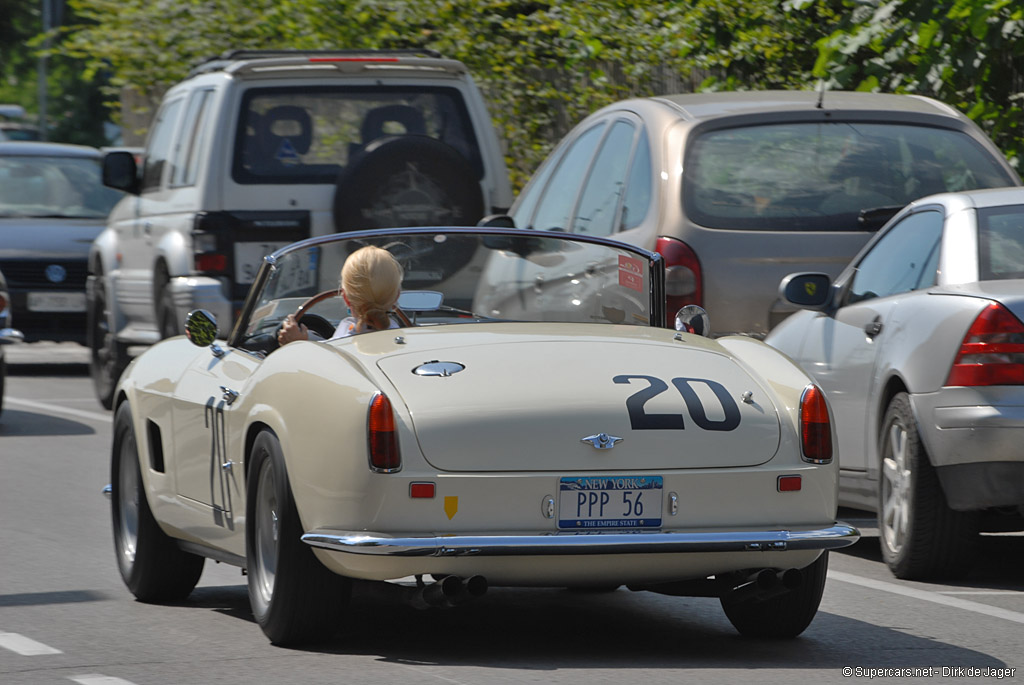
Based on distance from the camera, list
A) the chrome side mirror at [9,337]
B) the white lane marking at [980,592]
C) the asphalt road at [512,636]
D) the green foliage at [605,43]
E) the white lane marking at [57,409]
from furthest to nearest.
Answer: the white lane marking at [57,409]
the chrome side mirror at [9,337]
the green foliage at [605,43]
the white lane marking at [980,592]
the asphalt road at [512,636]

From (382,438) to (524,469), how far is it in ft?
1.34

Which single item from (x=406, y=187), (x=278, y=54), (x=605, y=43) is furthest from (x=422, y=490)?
(x=605, y=43)

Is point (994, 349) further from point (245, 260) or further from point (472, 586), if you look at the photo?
point (245, 260)

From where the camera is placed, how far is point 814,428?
6.09 metres

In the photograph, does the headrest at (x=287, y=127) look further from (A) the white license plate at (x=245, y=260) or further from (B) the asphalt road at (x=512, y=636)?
(B) the asphalt road at (x=512, y=636)

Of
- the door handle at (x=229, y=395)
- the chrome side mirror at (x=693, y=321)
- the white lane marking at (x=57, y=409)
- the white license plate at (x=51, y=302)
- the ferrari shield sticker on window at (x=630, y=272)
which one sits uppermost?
the ferrari shield sticker on window at (x=630, y=272)

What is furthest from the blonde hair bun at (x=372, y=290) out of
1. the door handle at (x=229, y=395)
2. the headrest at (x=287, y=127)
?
the headrest at (x=287, y=127)

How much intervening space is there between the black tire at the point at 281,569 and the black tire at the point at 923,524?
8.65 feet

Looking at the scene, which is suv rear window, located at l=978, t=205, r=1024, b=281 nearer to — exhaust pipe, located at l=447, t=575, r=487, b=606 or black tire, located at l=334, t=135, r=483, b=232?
exhaust pipe, located at l=447, t=575, r=487, b=606

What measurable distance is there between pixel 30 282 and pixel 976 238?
38.8 feet

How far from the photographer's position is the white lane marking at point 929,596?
712 cm

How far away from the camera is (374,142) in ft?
42.5

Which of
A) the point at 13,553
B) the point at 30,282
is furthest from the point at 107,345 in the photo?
the point at 13,553

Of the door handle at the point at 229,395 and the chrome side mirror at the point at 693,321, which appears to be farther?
→ the chrome side mirror at the point at 693,321
